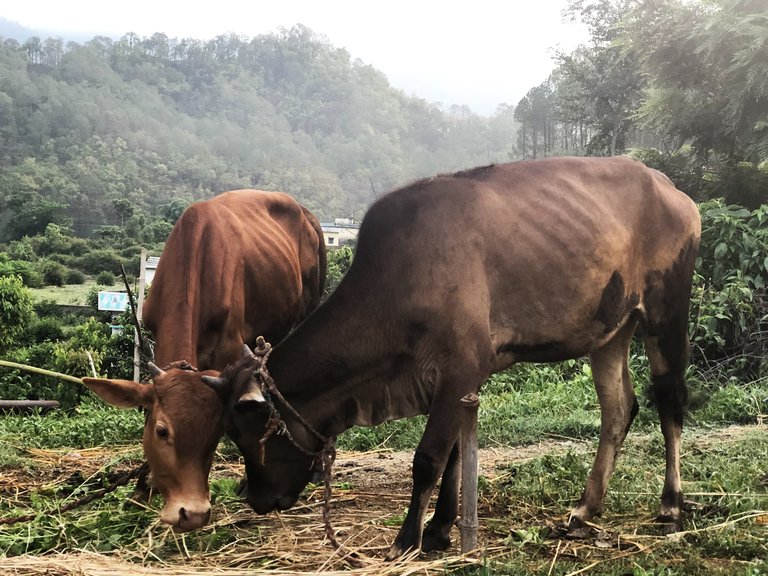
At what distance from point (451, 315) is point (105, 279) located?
1136 inches

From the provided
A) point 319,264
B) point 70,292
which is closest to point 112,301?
point 70,292

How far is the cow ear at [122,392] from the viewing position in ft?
12.4

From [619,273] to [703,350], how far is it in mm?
5704

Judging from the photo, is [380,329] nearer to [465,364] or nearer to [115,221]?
[465,364]

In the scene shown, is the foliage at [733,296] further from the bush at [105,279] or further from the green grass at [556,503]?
the bush at [105,279]

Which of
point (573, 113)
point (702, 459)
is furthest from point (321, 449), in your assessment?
point (573, 113)

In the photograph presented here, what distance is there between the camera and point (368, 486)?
560 centimetres

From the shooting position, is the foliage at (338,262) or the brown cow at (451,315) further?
the foliage at (338,262)

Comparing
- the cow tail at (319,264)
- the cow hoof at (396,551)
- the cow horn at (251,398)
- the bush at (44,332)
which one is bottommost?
the bush at (44,332)

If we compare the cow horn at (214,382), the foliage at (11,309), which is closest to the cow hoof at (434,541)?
the cow horn at (214,382)

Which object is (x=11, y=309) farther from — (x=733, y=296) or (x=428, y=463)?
(x=428, y=463)

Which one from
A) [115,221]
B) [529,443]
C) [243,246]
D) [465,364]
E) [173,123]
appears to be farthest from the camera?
[173,123]

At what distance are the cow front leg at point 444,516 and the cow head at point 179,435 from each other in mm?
1179

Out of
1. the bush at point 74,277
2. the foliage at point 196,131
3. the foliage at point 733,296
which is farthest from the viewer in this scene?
the foliage at point 196,131
